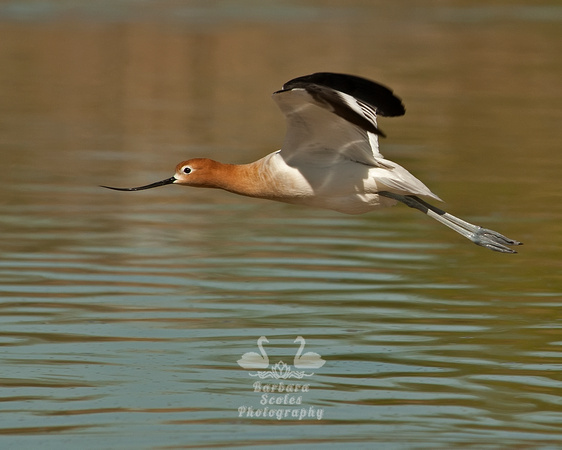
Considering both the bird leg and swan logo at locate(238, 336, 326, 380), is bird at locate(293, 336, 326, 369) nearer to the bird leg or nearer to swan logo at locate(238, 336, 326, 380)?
swan logo at locate(238, 336, 326, 380)

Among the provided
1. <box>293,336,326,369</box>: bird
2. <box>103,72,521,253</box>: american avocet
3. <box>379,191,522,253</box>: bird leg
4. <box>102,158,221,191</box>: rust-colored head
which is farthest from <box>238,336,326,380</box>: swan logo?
<box>379,191,522,253</box>: bird leg

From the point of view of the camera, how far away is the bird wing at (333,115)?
852 centimetres

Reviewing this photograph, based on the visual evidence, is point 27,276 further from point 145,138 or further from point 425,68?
point 425,68

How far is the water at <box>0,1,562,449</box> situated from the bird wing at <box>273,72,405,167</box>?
1260 mm

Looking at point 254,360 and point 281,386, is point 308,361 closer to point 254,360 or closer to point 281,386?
point 254,360

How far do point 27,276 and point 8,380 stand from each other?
→ 9.94 feet

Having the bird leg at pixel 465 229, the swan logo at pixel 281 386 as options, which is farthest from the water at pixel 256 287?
the bird leg at pixel 465 229

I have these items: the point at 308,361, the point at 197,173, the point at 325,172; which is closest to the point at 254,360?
the point at 308,361

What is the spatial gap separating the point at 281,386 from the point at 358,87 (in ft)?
6.29

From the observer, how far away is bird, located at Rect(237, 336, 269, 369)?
8.89 meters

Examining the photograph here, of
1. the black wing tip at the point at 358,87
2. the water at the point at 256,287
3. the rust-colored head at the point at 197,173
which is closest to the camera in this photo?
the water at the point at 256,287

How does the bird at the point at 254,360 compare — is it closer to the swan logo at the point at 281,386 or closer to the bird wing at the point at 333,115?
the swan logo at the point at 281,386

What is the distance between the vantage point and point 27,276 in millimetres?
11492

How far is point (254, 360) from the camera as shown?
901 centimetres
